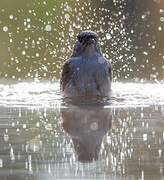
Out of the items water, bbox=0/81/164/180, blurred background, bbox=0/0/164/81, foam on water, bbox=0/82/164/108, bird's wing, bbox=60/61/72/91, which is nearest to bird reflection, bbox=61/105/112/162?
water, bbox=0/81/164/180

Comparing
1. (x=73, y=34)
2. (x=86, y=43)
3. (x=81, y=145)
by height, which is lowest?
(x=81, y=145)

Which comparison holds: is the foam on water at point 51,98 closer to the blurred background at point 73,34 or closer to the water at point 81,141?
the water at point 81,141

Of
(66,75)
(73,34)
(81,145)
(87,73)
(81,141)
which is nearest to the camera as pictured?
(81,145)

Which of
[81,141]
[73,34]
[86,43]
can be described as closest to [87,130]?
[81,141]

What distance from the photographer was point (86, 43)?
6234 mm

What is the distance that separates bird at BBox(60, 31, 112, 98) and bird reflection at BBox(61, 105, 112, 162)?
1021 mm

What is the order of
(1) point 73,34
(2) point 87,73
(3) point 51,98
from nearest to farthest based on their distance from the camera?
(3) point 51,98
(2) point 87,73
(1) point 73,34

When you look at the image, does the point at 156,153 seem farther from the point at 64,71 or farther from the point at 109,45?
the point at 109,45

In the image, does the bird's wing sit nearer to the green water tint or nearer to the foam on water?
the foam on water

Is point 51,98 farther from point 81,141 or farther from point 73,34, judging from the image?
point 73,34

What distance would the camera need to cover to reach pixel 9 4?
14.9 meters

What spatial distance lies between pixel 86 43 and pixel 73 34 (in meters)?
5.18

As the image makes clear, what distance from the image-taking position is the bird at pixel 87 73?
5.91 m

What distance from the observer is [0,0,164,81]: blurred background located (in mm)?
11562
